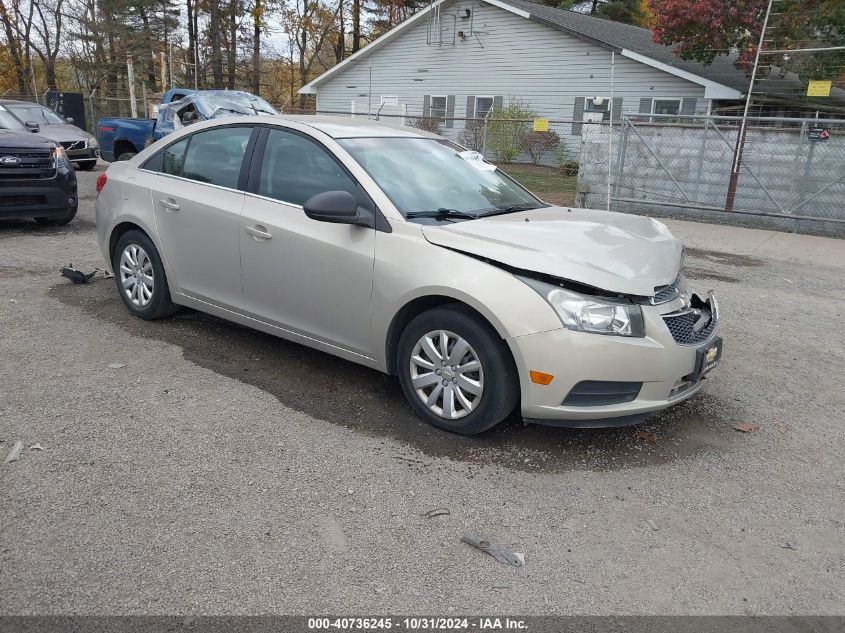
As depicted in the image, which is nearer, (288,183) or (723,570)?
(723,570)

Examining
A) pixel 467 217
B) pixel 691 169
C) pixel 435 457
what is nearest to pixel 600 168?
pixel 691 169

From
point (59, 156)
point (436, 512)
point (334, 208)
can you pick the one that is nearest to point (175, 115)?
point (59, 156)

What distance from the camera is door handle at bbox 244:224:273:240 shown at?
455 cm

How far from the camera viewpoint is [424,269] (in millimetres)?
3863

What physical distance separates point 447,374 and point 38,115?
16644mm

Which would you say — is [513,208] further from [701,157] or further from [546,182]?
[546,182]

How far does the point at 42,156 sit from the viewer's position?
9.06 metres

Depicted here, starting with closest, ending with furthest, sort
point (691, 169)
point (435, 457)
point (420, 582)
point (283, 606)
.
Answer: point (283, 606) < point (420, 582) < point (435, 457) < point (691, 169)

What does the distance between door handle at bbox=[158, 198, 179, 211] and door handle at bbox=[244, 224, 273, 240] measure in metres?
0.84

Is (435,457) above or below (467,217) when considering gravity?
below

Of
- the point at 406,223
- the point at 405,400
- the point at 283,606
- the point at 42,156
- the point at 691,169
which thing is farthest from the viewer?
the point at 691,169

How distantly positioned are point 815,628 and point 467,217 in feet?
8.77

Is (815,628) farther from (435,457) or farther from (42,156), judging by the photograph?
(42,156)

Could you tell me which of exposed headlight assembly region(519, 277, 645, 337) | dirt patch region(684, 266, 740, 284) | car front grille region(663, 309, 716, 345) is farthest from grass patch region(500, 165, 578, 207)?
exposed headlight assembly region(519, 277, 645, 337)
